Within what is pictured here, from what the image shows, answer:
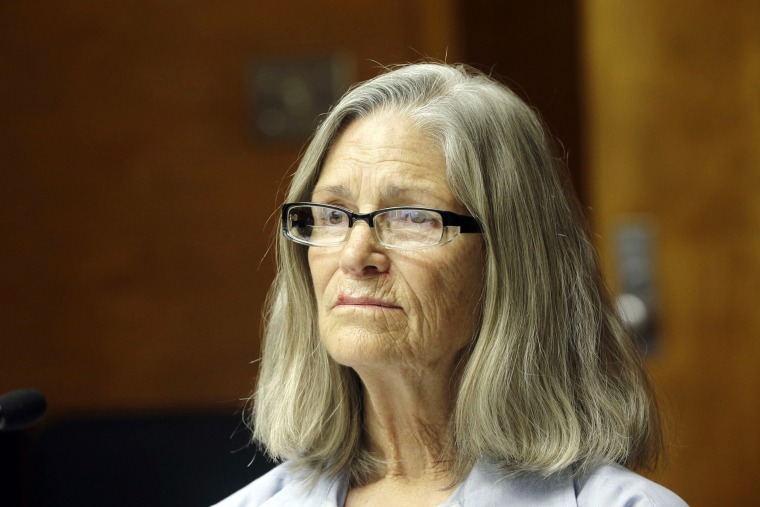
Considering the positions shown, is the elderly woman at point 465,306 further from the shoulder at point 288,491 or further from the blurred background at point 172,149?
the blurred background at point 172,149

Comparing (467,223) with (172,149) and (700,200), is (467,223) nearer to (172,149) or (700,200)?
(700,200)

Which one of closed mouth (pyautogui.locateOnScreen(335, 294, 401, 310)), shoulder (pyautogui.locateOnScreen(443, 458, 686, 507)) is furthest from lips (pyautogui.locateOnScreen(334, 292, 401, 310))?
shoulder (pyautogui.locateOnScreen(443, 458, 686, 507))

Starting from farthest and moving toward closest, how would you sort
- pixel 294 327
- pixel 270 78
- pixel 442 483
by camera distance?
pixel 270 78 < pixel 294 327 < pixel 442 483

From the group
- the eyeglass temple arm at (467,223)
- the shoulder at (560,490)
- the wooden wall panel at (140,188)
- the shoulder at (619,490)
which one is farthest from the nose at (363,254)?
the wooden wall panel at (140,188)

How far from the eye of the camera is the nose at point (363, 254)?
168 cm

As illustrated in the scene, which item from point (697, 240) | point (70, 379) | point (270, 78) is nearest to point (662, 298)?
point (697, 240)

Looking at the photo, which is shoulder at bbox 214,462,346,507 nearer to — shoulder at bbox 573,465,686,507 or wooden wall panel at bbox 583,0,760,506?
shoulder at bbox 573,465,686,507

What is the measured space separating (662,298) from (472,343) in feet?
5.15

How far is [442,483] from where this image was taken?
1763 mm

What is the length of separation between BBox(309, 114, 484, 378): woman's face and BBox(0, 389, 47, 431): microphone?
1.46 ft

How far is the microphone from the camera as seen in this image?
160 centimetres

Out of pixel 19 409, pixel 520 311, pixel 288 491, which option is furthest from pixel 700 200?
pixel 19 409

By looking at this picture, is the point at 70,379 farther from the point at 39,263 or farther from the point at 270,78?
the point at 270,78

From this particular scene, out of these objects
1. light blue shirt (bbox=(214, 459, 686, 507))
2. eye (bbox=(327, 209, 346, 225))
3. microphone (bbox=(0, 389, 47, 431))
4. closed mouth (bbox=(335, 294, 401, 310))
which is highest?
eye (bbox=(327, 209, 346, 225))
